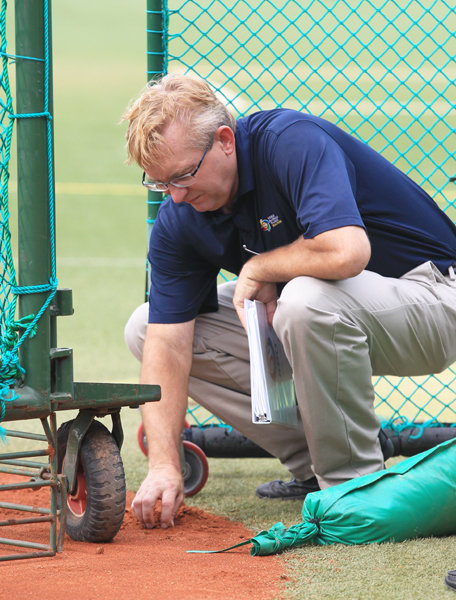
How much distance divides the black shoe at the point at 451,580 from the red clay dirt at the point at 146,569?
1.16 ft

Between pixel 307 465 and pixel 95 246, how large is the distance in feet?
22.9

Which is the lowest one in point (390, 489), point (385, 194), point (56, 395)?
point (390, 489)

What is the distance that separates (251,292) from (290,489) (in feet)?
2.43

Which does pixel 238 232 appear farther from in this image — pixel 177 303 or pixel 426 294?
pixel 426 294

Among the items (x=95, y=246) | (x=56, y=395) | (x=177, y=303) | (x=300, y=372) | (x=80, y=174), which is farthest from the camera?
(x=80, y=174)

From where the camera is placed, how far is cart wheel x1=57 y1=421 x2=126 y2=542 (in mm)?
2174

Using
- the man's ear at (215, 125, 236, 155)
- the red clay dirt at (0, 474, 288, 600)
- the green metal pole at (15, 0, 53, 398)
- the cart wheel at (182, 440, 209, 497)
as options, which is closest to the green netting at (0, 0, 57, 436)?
the green metal pole at (15, 0, 53, 398)

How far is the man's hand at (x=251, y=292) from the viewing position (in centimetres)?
250

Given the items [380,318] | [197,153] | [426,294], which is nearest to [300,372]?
[380,318]

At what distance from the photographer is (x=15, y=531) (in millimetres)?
2334

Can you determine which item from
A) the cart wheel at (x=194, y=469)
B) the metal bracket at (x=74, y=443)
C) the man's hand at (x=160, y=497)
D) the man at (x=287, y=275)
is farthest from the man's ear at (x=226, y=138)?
the cart wheel at (x=194, y=469)

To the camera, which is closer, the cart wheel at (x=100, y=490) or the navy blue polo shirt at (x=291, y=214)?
the cart wheel at (x=100, y=490)

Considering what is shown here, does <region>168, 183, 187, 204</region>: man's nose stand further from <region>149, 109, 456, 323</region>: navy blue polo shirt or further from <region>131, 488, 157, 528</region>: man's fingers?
<region>131, 488, 157, 528</region>: man's fingers

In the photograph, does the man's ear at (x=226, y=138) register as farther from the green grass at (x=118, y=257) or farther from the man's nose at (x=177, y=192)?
the green grass at (x=118, y=257)
